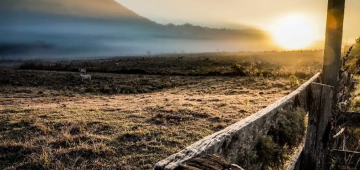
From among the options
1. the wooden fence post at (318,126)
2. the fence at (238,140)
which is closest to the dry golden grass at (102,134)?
the wooden fence post at (318,126)

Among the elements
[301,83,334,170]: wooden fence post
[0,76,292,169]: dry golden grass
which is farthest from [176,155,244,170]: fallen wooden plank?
[0,76,292,169]: dry golden grass

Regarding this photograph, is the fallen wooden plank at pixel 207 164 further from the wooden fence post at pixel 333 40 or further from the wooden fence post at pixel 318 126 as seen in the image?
the wooden fence post at pixel 333 40

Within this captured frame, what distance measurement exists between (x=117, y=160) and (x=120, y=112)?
522 centimetres

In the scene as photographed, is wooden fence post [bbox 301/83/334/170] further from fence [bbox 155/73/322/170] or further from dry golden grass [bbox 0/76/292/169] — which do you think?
dry golden grass [bbox 0/76/292/169]

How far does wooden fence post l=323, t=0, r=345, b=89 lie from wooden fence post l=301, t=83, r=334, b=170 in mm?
1379

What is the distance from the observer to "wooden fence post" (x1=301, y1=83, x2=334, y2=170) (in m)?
3.10

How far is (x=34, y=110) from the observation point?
35.2 ft

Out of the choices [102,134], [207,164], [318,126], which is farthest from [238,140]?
[102,134]

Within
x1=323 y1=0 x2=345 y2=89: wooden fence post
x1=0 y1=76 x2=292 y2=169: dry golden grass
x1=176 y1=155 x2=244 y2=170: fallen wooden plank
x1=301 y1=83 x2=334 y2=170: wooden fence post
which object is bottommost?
x1=0 y1=76 x2=292 y2=169: dry golden grass

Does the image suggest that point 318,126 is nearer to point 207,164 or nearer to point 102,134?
point 207,164

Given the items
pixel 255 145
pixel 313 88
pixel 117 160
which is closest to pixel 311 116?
pixel 313 88

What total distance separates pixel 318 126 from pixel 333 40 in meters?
1.74

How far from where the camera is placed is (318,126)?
3.12 meters

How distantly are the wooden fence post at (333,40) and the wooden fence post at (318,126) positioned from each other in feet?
4.52
